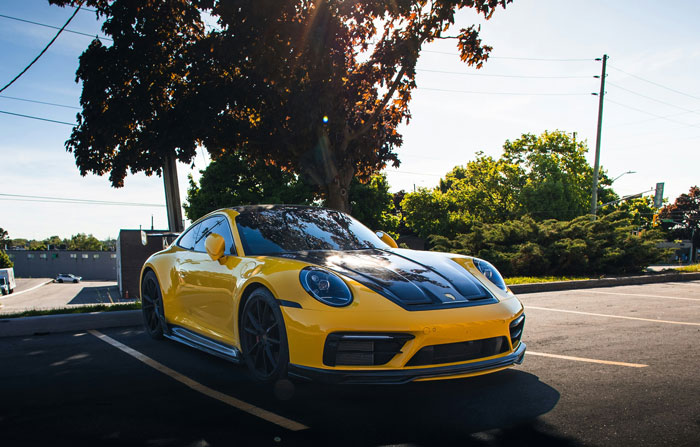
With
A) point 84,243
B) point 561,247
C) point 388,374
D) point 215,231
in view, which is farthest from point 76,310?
point 84,243

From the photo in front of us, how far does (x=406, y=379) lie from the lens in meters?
3.17

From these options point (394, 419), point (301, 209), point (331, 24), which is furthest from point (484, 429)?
point (331, 24)

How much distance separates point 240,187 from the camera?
35.6 metres

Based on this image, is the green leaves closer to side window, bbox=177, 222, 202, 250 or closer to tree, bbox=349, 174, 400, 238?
side window, bbox=177, 222, 202, 250

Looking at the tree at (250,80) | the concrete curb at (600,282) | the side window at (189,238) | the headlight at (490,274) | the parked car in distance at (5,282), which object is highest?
the tree at (250,80)

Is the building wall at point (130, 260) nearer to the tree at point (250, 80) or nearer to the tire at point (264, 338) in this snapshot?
the tree at point (250, 80)

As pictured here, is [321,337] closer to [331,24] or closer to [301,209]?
[301,209]

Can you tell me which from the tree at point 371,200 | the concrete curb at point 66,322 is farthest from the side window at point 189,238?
the tree at point 371,200

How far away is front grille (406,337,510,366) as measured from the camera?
10.5 feet

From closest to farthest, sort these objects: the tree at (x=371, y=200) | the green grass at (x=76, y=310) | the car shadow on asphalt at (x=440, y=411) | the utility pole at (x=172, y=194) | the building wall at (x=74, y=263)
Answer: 1. the car shadow on asphalt at (x=440, y=411)
2. the green grass at (x=76, y=310)
3. the utility pole at (x=172, y=194)
4. the tree at (x=371, y=200)
5. the building wall at (x=74, y=263)

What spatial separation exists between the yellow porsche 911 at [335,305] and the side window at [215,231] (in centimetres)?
2

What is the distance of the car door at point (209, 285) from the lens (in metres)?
4.17

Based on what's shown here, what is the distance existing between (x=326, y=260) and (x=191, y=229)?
221 centimetres

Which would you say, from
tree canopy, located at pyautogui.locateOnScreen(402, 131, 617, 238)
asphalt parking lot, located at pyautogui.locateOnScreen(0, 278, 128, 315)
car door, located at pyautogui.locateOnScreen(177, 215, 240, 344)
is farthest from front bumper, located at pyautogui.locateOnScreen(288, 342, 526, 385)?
tree canopy, located at pyautogui.locateOnScreen(402, 131, 617, 238)
